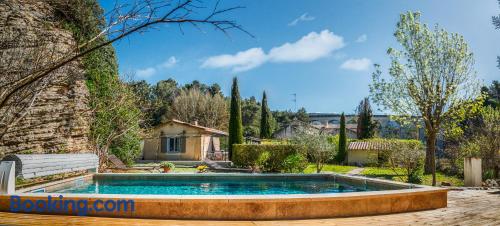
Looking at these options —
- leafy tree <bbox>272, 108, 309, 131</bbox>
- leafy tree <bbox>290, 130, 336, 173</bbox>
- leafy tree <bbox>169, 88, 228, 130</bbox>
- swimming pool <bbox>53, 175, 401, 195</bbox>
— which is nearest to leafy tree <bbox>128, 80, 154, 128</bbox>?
swimming pool <bbox>53, 175, 401, 195</bbox>

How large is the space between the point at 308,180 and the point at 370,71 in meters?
13.8

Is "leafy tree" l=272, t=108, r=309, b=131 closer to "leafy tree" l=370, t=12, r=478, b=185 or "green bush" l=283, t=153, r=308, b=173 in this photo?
"leafy tree" l=370, t=12, r=478, b=185

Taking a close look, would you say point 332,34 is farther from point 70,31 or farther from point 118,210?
point 118,210

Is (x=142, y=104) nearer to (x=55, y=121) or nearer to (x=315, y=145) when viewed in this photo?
(x=55, y=121)

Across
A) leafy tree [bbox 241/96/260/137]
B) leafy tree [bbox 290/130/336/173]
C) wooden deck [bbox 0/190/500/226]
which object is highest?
leafy tree [bbox 241/96/260/137]

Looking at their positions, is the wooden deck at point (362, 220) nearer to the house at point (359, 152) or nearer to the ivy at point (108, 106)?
the ivy at point (108, 106)

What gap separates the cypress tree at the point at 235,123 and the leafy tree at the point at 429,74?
12.7 metres

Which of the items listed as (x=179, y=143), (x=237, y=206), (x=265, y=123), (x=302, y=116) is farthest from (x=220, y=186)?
(x=302, y=116)

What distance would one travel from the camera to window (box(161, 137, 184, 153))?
1235 inches

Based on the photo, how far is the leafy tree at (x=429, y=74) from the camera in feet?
66.1

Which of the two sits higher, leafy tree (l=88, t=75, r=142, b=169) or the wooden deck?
leafy tree (l=88, t=75, r=142, b=169)

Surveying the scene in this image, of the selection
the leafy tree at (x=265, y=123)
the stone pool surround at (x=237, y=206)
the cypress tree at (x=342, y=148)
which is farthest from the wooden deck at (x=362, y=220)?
the leafy tree at (x=265, y=123)

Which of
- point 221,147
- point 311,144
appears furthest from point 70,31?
point 221,147

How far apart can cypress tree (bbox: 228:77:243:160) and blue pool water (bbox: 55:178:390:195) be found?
51.5 ft
